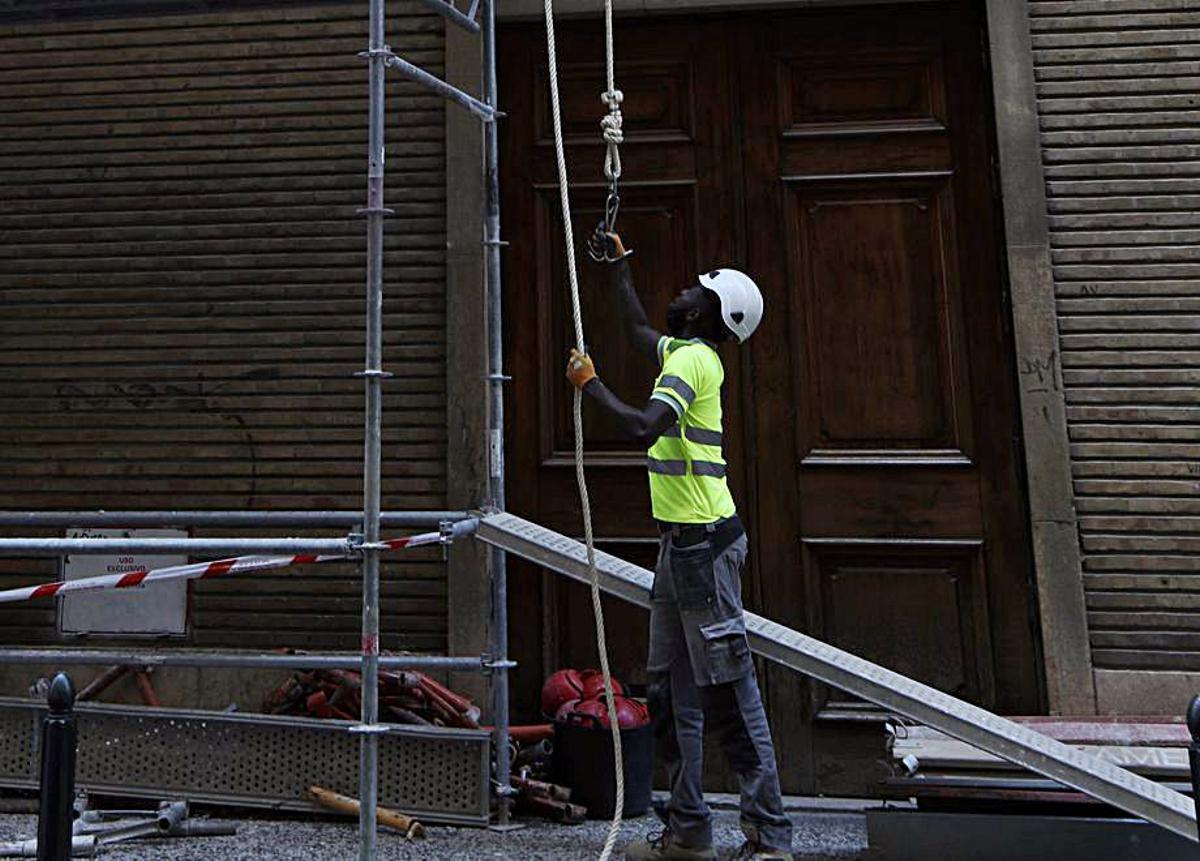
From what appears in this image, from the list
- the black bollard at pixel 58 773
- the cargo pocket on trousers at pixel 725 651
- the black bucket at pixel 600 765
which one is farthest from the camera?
the black bucket at pixel 600 765

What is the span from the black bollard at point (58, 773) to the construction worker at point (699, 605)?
6.87 ft

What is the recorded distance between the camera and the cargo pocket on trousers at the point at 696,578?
142 inches

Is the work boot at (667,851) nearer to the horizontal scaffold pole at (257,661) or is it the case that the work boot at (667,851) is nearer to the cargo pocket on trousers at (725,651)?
the cargo pocket on trousers at (725,651)

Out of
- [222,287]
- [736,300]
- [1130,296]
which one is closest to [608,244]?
[736,300]

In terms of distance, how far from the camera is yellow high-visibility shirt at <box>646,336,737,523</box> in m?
3.69

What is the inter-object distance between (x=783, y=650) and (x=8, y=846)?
11.1 ft

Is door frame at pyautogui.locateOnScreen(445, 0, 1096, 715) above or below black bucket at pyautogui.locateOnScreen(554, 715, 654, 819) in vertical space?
above

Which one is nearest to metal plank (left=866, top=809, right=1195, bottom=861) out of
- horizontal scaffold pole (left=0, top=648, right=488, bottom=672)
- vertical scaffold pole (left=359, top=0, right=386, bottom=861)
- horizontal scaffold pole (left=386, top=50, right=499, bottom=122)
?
horizontal scaffold pole (left=0, top=648, right=488, bottom=672)

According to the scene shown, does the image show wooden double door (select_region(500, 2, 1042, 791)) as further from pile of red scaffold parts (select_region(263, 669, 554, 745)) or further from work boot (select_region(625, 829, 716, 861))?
work boot (select_region(625, 829, 716, 861))

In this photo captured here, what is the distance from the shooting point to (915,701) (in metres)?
3.57

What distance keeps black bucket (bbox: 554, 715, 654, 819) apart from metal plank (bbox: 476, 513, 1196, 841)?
0.94 metres

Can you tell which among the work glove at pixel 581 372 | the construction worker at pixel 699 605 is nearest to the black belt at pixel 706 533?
the construction worker at pixel 699 605

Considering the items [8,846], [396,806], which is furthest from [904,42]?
[8,846]

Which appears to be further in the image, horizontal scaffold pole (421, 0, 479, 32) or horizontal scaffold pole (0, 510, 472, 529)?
horizontal scaffold pole (0, 510, 472, 529)
